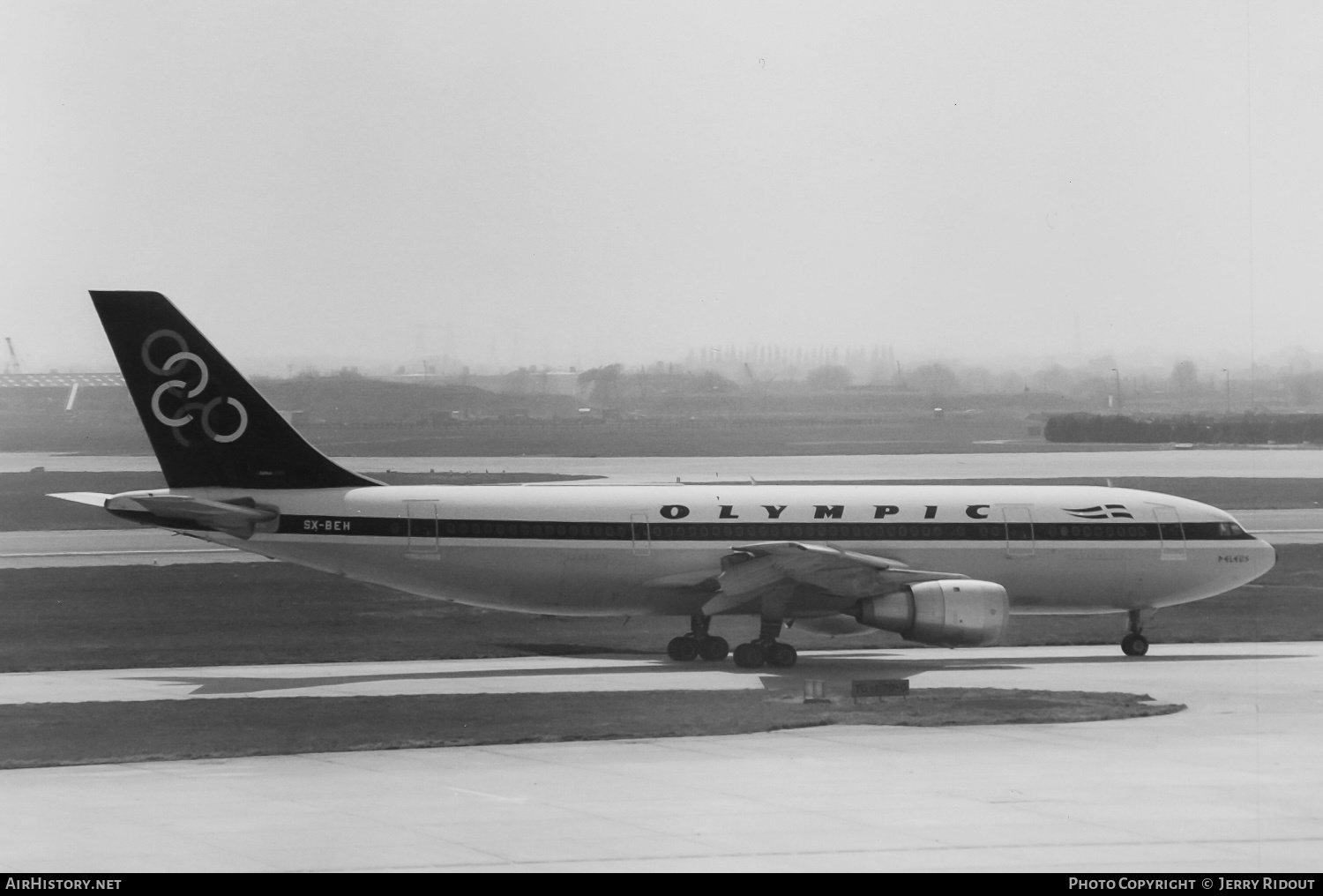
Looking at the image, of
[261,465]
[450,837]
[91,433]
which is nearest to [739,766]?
[450,837]

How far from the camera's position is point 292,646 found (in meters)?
35.1

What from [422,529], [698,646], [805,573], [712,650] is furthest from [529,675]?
[805,573]

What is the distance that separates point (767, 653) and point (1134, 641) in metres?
8.29

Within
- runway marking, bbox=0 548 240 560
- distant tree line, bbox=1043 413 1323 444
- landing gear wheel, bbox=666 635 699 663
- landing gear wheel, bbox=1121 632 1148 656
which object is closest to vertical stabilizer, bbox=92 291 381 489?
landing gear wheel, bbox=666 635 699 663

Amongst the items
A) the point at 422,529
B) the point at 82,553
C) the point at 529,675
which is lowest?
the point at 529,675

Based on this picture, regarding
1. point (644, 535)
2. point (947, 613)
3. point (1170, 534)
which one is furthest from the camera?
point (1170, 534)

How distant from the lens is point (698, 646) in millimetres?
33781

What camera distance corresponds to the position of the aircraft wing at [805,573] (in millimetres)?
32188

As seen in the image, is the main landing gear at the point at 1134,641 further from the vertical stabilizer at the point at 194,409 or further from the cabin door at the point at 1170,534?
the vertical stabilizer at the point at 194,409

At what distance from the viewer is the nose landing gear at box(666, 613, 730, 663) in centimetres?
3375

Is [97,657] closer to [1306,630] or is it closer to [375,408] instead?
[1306,630]
